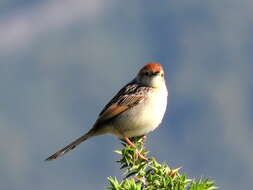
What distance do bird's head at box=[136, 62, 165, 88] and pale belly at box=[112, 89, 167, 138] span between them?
291 millimetres

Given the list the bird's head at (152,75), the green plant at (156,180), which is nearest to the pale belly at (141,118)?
the bird's head at (152,75)

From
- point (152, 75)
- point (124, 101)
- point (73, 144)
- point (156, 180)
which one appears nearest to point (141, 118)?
point (124, 101)

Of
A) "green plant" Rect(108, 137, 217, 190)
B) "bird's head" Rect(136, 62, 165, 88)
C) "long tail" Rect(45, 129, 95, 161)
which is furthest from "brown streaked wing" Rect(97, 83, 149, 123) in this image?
"green plant" Rect(108, 137, 217, 190)

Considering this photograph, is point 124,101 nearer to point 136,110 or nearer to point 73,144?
point 136,110

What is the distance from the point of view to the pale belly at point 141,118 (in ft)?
23.0

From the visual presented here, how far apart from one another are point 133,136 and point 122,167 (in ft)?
8.69

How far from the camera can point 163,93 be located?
7598mm

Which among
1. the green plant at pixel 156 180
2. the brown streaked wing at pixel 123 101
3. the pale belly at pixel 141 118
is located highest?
the brown streaked wing at pixel 123 101

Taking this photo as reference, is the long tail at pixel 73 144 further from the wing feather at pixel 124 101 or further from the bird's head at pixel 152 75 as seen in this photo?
the bird's head at pixel 152 75

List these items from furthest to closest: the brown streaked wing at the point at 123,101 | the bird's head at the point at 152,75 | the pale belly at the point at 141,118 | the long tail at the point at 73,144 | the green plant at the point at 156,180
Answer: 1. the bird's head at the point at 152,75
2. the brown streaked wing at the point at 123,101
3. the pale belly at the point at 141,118
4. the long tail at the point at 73,144
5. the green plant at the point at 156,180

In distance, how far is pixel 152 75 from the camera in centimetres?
759

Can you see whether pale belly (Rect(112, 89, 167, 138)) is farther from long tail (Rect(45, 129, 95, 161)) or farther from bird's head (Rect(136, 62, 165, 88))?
long tail (Rect(45, 129, 95, 161))

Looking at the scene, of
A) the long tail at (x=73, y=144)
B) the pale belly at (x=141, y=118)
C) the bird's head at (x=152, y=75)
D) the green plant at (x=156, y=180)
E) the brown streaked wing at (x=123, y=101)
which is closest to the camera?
the green plant at (x=156, y=180)

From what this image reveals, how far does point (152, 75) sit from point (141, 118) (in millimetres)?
873
